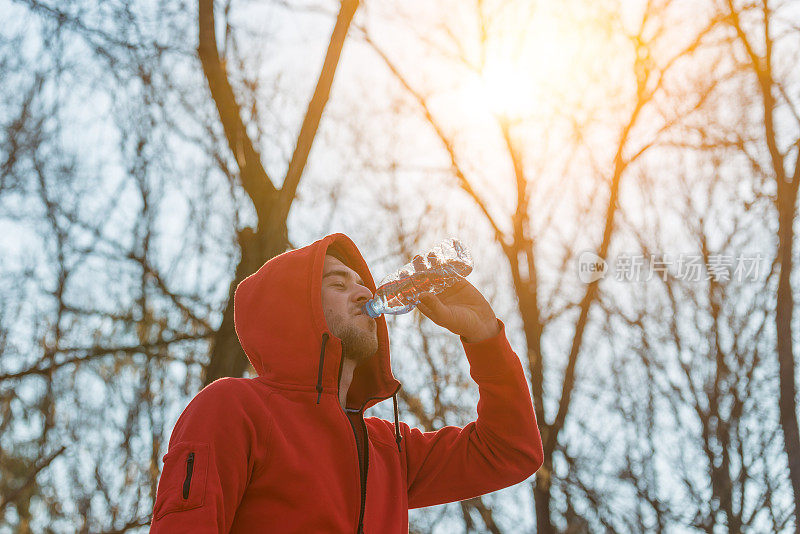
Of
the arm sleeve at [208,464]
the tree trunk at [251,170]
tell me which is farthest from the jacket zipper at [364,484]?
the tree trunk at [251,170]

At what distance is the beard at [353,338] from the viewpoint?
2492 mm

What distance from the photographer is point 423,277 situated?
2916 millimetres

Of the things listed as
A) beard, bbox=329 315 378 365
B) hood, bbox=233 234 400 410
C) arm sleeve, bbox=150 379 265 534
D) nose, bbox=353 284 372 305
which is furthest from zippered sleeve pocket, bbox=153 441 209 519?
nose, bbox=353 284 372 305

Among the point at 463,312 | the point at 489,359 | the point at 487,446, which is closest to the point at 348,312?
the point at 463,312

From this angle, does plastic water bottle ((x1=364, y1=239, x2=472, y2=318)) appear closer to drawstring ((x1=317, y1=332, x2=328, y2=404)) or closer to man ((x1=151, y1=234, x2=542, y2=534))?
man ((x1=151, y1=234, x2=542, y2=534))

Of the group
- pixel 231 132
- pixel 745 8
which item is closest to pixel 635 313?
pixel 745 8

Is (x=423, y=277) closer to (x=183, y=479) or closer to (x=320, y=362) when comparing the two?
(x=320, y=362)

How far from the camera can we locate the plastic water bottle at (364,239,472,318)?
107 inches

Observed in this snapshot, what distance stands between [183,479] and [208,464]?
0.07 meters

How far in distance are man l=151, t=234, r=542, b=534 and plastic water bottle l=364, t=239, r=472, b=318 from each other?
0.07 m

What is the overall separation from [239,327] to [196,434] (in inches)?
24.4

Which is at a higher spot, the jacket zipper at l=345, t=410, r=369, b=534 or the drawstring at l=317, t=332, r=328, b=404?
the drawstring at l=317, t=332, r=328, b=404

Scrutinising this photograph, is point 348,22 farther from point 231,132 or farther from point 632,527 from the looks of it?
point 632,527

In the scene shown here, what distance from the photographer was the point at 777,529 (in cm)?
755
